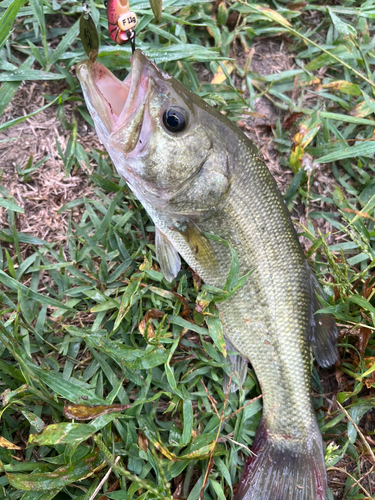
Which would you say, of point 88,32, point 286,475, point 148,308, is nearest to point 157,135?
point 88,32

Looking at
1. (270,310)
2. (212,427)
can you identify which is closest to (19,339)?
(212,427)

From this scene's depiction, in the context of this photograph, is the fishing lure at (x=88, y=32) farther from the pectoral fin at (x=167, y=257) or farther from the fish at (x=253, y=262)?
the pectoral fin at (x=167, y=257)

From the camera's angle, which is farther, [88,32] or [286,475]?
[286,475]

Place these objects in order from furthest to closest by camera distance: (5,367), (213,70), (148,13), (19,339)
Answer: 1. (213,70)
2. (148,13)
3. (19,339)
4. (5,367)

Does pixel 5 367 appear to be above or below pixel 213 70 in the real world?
below

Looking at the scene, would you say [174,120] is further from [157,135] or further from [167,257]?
[167,257]

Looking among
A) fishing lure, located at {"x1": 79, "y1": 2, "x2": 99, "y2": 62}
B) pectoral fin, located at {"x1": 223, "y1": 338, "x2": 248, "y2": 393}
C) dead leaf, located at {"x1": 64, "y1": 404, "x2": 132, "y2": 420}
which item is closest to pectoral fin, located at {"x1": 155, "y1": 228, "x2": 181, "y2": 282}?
pectoral fin, located at {"x1": 223, "y1": 338, "x2": 248, "y2": 393}

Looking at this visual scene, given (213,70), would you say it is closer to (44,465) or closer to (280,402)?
(280,402)
